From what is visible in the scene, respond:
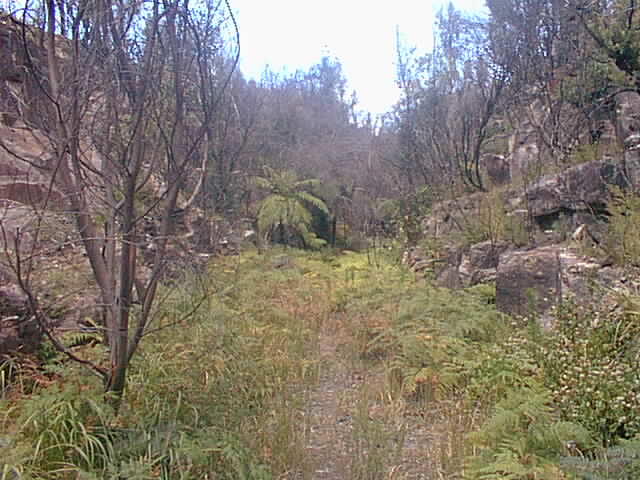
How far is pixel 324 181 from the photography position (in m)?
15.3

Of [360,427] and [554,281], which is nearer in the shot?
[360,427]

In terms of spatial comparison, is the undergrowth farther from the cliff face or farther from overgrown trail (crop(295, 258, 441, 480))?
the cliff face

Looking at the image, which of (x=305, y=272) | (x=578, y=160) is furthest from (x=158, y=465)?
(x=305, y=272)

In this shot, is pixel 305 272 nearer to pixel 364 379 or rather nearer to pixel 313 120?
pixel 364 379

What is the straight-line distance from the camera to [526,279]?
17.1ft

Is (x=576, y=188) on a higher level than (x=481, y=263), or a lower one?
Result: higher

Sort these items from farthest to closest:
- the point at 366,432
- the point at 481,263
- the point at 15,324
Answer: the point at 481,263 < the point at 15,324 < the point at 366,432

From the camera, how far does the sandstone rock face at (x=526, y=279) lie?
16.4ft

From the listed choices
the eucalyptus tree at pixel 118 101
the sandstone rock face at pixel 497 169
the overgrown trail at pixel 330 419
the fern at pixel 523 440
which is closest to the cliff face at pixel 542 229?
the sandstone rock face at pixel 497 169

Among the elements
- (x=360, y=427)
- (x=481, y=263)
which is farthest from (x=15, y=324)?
(x=481, y=263)

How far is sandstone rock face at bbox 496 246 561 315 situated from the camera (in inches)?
197

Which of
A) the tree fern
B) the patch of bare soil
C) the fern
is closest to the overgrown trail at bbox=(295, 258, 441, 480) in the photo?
the patch of bare soil

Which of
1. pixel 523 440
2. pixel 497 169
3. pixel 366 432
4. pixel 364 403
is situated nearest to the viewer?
pixel 523 440

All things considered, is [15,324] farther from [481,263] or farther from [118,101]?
[481,263]
